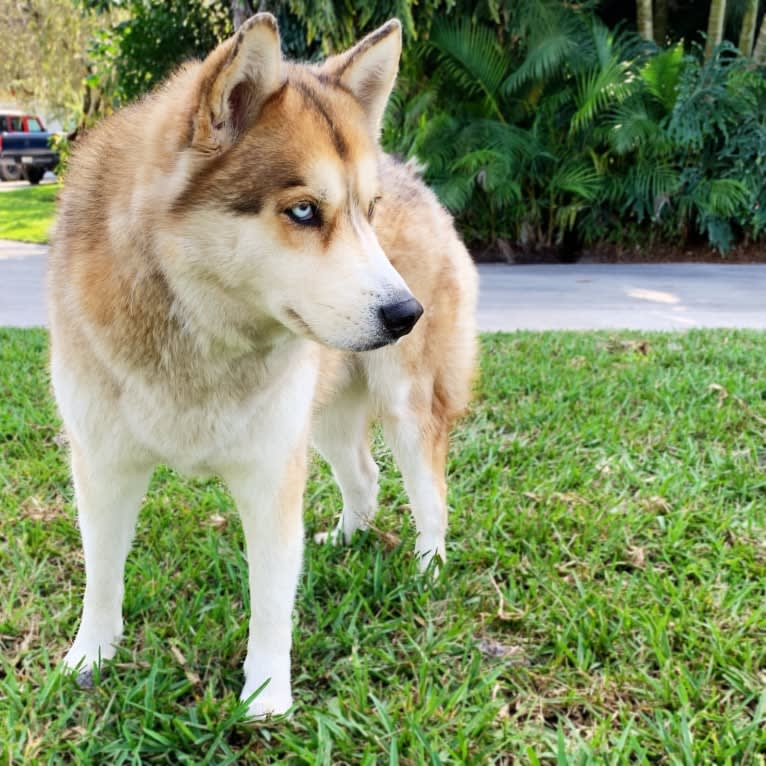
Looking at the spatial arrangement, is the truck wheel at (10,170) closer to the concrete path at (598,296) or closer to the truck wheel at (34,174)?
the truck wheel at (34,174)

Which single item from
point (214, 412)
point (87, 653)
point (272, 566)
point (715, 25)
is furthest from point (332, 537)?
point (715, 25)

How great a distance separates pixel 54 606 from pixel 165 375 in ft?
4.03

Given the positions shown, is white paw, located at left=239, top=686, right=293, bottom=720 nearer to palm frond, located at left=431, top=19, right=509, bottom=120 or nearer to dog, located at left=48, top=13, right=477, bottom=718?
dog, located at left=48, top=13, right=477, bottom=718

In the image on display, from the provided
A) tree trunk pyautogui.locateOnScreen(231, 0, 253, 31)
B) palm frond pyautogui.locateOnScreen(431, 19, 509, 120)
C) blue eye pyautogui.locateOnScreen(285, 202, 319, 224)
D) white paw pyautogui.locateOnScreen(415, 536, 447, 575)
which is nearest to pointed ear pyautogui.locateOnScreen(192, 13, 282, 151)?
blue eye pyautogui.locateOnScreen(285, 202, 319, 224)

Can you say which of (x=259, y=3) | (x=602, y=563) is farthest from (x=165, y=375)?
(x=259, y=3)

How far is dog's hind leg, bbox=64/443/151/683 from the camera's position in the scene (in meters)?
2.25

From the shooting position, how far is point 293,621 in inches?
105

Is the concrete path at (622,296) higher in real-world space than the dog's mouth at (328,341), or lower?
lower

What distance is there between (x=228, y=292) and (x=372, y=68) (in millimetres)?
808

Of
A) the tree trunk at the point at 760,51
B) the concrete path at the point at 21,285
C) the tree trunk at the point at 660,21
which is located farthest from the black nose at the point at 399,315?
the tree trunk at the point at 660,21

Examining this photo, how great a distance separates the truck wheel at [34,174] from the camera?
2944 centimetres

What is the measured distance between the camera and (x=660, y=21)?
41.2ft

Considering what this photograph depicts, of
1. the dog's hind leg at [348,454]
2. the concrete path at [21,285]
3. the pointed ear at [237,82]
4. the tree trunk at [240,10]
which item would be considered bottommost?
the concrete path at [21,285]

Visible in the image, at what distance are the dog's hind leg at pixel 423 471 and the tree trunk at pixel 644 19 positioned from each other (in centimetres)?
1064
